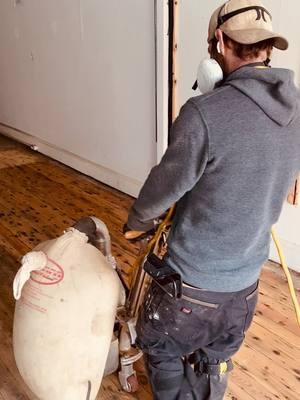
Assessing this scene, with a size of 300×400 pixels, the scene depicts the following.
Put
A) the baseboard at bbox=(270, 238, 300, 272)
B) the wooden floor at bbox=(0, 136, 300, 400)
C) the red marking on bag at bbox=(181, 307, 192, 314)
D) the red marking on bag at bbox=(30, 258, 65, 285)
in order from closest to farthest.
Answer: the red marking on bag at bbox=(181, 307, 192, 314) → the red marking on bag at bbox=(30, 258, 65, 285) → the wooden floor at bbox=(0, 136, 300, 400) → the baseboard at bbox=(270, 238, 300, 272)

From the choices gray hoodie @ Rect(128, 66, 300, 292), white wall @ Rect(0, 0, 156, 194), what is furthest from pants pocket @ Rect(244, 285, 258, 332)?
white wall @ Rect(0, 0, 156, 194)

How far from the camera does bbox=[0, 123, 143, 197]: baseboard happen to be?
11.0 feet

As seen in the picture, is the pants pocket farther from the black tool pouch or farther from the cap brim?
the cap brim

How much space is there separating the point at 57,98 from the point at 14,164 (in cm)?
83

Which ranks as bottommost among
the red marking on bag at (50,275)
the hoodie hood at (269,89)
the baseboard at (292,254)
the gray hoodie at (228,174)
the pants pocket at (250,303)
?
the baseboard at (292,254)

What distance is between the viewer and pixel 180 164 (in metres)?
0.94

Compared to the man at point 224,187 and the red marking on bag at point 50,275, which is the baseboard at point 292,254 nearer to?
the man at point 224,187

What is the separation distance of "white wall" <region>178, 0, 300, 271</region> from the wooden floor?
216mm

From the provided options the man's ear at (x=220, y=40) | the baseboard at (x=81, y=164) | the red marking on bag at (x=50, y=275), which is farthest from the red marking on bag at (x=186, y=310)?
the baseboard at (x=81, y=164)

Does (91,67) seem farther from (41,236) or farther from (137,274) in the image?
(137,274)

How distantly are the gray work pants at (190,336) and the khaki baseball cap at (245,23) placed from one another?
25.5 inches

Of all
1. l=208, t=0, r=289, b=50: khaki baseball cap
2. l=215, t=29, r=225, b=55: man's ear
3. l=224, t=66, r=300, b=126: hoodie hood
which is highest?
l=208, t=0, r=289, b=50: khaki baseball cap

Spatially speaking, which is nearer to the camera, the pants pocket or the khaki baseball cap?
the khaki baseball cap

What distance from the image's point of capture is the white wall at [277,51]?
1.99 metres
